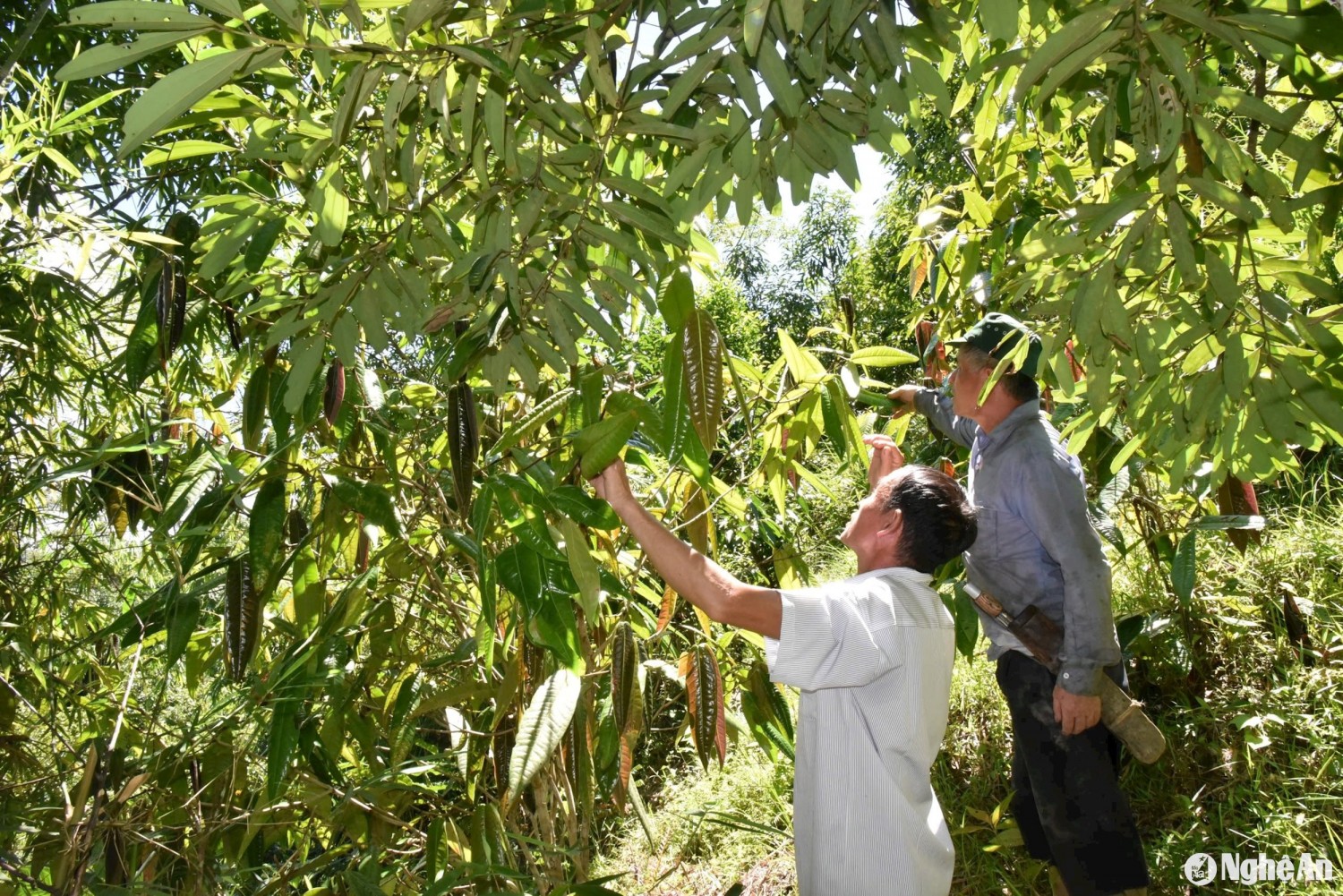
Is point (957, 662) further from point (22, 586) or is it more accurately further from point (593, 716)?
point (22, 586)

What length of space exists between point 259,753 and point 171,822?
22.3 inches

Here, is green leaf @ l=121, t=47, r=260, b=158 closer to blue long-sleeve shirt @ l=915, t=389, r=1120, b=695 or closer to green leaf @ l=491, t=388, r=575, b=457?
green leaf @ l=491, t=388, r=575, b=457

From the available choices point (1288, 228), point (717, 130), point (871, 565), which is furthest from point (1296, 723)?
point (717, 130)

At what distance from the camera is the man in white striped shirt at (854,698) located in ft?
5.04

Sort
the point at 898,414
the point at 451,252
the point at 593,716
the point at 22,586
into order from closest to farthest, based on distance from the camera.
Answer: the point at 451,252 < the point at 593,716 < the point at 22,586 < the point at 898,414

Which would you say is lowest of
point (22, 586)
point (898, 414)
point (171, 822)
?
point (171, 822)

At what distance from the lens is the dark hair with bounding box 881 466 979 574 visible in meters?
1.75

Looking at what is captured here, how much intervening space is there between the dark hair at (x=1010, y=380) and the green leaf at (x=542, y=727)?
1.24 meters

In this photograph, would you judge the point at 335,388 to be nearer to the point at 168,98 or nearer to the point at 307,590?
the point at 307,590

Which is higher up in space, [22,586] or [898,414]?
[898,414]

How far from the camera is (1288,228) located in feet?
3.62

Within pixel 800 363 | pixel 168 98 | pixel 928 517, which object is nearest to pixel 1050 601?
pixel 928 517

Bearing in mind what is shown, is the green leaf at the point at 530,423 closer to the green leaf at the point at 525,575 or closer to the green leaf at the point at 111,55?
the green leaf at the point at 525,575

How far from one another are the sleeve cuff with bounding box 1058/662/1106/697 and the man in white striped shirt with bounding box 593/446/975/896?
67 cm
